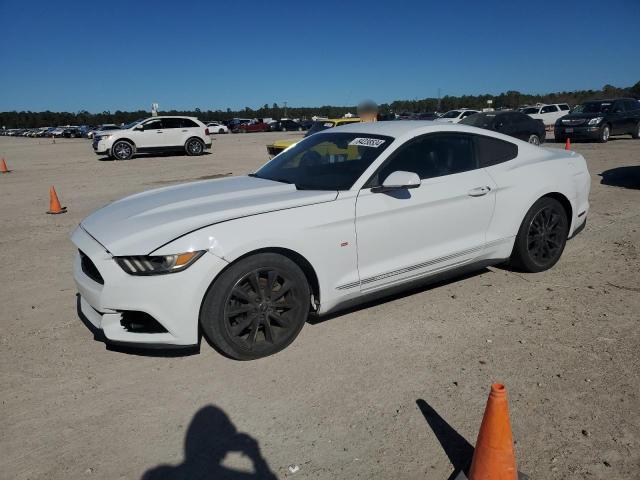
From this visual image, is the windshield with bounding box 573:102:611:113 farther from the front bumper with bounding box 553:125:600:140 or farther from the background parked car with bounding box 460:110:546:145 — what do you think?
the background parked car with bounding box 460:110:546:145

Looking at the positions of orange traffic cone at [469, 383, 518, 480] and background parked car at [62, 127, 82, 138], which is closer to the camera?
orange traffic cone at [469, 383, 518, 480]

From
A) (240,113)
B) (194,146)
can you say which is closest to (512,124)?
(194,146)

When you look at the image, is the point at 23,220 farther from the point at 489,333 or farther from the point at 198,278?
the point at 489,333

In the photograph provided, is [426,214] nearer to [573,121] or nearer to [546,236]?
[546,236]

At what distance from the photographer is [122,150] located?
19.6 m

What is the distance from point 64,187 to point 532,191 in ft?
37.5

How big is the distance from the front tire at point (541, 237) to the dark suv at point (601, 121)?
54.2ft

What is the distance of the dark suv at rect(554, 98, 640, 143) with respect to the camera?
18.8m

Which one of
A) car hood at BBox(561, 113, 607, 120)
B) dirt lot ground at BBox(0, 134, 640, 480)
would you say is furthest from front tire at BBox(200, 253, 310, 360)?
car hood at BBox(561, 113, 607, 120)

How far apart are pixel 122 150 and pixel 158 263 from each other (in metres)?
18.3

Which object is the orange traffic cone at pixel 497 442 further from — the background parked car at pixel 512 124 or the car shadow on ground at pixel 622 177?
the background parked car at pixel 512 124

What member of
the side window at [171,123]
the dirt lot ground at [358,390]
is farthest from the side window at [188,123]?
the dirt lot ground at [358,390]

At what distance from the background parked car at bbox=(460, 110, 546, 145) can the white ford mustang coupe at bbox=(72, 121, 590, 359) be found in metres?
11.6

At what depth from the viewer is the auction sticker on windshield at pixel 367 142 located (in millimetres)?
4019
